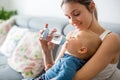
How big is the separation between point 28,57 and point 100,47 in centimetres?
109

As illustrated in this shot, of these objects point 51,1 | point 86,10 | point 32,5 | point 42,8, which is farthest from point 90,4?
point 32,5

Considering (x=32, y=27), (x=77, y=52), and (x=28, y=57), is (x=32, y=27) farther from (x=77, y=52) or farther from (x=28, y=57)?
(x=77, y=52)

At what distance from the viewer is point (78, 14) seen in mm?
1197

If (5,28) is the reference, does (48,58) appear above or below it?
above

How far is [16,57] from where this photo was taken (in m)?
2.19

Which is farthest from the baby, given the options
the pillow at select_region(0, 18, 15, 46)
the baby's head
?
the pillow at select_region(0, 18, 15, 46)

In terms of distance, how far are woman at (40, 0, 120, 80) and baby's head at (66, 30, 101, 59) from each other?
0.03 metres

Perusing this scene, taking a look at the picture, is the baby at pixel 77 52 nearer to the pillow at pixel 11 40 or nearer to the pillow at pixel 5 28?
the pillow at pixel 11 40

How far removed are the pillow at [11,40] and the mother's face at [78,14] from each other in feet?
4.26

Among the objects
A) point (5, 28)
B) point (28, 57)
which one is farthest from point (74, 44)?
point (5, 28)

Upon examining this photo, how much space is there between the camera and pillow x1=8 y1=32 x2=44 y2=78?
2016 mm

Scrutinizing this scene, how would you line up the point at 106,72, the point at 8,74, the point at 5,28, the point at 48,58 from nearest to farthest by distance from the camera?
the point at 106,72, the point at 48,58, the point at 8,74, the point at 5,28

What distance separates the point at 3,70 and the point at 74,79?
1.17 metres

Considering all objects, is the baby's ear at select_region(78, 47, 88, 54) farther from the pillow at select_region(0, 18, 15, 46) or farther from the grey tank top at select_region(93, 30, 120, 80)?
the pillow at select_region(0, 18, 15, 46)
